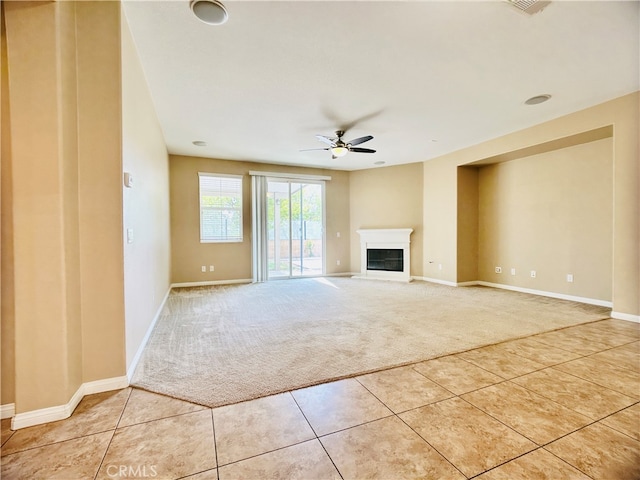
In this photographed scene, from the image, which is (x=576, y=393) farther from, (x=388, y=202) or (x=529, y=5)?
(x=388, y=202)

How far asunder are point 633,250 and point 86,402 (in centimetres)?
569

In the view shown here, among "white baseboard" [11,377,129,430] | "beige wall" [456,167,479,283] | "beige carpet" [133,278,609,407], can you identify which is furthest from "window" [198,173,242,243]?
"beige wall" [456,167,479,283]

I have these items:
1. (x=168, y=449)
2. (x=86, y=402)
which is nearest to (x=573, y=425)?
(x=168, y=449)

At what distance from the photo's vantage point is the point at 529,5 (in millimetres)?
2076

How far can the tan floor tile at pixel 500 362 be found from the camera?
7.55 feet

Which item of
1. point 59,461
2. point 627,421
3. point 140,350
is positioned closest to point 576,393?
point 627,421

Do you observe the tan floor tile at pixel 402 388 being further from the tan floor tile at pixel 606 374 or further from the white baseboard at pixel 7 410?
the white baseboard at pixel 7 410

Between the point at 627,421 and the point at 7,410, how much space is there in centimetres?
369

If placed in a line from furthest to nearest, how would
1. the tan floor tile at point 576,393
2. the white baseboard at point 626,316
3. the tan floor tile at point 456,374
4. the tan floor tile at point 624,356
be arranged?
the white baseboard at point 626,316, the tan floor tile at point 624,356, the tan floor tile at point 456,374, the tan floor tile at point 576,393

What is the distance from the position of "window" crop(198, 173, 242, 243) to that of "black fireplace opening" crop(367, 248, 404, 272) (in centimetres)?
321

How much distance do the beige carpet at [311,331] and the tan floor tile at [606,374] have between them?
0.65m

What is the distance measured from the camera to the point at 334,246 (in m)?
7.41

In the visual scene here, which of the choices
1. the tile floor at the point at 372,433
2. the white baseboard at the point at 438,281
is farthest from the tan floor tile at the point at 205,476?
the white baseboard at the point at 438,281

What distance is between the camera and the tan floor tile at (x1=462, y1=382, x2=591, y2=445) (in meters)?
1.61
